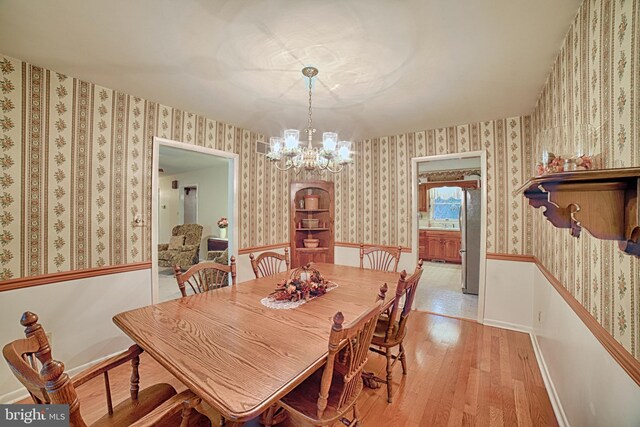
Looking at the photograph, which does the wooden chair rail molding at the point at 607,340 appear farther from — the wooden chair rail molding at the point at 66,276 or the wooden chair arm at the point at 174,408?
the wooden chair rail molding at the point at 66,276

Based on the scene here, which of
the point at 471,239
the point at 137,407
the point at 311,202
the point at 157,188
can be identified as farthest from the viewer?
the point at 471,239

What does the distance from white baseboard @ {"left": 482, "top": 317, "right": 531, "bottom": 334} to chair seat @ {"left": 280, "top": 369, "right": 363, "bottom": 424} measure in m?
2.58

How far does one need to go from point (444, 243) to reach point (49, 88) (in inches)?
296

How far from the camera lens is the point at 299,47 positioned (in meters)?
1.74

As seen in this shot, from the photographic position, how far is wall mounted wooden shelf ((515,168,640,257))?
76cm

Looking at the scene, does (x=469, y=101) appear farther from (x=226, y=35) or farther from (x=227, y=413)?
(x=227, y=413)

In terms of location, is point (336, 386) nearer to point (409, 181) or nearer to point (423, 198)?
point (409, 181)

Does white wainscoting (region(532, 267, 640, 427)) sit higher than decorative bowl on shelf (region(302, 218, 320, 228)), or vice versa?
decorative bowl on shelf (region(302, 218, 320, 228))

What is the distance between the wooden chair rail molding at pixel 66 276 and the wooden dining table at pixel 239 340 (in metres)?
1.15

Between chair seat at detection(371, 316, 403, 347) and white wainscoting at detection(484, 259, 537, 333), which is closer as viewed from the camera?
chair seat at detection(371, 316, 403, 347)

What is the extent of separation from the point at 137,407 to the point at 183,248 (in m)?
5.40

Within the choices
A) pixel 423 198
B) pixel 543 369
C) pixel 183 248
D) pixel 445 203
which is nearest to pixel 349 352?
pixel 543 369

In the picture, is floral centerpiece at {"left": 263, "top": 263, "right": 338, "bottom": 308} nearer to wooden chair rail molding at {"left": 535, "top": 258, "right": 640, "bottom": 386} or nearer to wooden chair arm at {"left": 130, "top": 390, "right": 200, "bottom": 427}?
wooden chair arm at {"left": 130, "top": 390, "right": 200, "bottom": 427}

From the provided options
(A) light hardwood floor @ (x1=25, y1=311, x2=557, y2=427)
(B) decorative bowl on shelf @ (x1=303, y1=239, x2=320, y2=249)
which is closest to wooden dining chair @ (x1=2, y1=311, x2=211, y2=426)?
(A) light hardwood floor @ (x1=25, y1=311, x2=557, y2=427)
